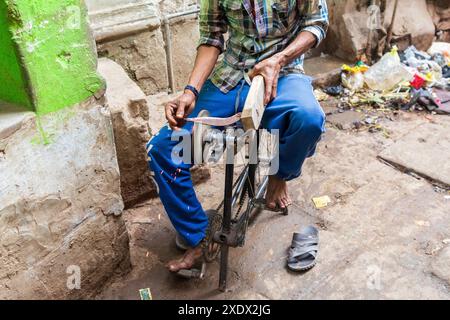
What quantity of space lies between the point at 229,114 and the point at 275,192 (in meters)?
0.53

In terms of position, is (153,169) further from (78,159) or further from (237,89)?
(237,89)

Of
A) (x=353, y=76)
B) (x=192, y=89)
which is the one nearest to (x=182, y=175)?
(x=192, y=89)

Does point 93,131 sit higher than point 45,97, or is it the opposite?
point 45,97

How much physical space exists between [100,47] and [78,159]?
145 cm

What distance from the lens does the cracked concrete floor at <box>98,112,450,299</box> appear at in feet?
7.82

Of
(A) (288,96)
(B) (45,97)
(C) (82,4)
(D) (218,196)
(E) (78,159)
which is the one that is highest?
(C) (82,4)

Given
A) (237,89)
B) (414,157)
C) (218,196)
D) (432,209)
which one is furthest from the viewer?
Result: (414,157)

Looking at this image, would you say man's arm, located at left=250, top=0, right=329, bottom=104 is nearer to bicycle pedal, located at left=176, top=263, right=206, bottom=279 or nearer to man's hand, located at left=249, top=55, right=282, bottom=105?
man's hand, located at left=249, top=55, right=282, bottom=105

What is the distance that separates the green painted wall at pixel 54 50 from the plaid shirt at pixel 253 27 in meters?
0.71

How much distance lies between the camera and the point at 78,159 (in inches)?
80.8

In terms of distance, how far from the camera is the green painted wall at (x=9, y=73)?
168cm

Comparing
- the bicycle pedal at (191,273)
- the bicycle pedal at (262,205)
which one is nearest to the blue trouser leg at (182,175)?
the bicycle pedal at (191,273)
